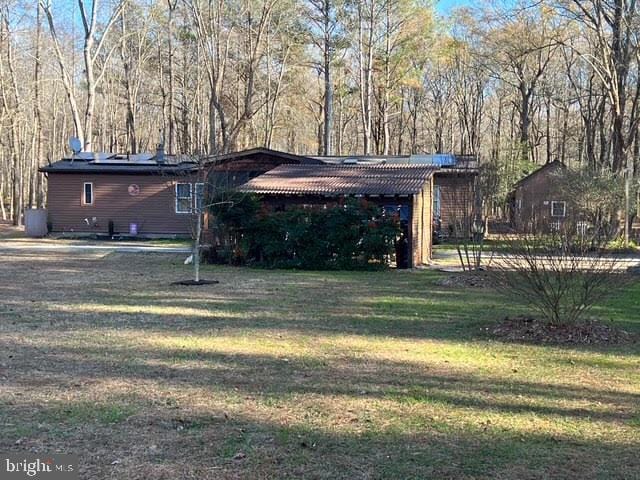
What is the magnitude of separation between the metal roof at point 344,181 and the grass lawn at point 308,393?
8.30m

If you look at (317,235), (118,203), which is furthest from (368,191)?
(118,203)

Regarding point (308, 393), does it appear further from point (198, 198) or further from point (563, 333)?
point (198, 198)

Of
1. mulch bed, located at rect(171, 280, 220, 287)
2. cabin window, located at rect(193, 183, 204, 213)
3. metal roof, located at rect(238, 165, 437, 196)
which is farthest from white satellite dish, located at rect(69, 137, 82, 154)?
mulch bed, located at rect(171, 280, 220, 287)

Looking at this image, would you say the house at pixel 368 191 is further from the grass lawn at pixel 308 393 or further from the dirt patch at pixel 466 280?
the grass lawn at pixel 308 393

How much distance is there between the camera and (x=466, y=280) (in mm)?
14094

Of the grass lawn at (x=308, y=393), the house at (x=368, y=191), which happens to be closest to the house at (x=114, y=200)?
the house at (x=368, y=191)

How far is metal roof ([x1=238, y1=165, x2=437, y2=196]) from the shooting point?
18500mm

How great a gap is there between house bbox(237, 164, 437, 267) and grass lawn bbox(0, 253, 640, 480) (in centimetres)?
790

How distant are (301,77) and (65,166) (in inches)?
728

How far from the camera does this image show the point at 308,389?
5.54 metres

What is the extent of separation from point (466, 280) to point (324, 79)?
96.3 ft

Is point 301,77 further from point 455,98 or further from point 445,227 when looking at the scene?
point 445,227

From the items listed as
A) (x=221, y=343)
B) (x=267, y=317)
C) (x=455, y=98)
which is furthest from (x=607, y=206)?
(x=455, y=98)

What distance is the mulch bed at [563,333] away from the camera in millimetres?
7882
